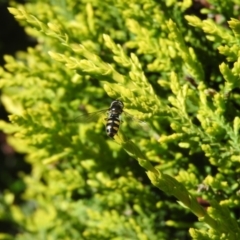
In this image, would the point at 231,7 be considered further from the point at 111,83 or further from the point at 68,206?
the point at 68,206

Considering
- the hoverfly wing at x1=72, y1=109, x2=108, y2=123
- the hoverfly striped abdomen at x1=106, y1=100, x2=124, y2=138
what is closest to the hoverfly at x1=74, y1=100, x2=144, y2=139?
the hoverfly striped abdomen at x1=106, y1=100, x2=124, y2=138

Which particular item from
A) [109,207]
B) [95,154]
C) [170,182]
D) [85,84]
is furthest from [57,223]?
[170,182]

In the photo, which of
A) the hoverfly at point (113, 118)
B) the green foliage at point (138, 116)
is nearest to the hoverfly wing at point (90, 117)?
the green foliage at point (138, 116)

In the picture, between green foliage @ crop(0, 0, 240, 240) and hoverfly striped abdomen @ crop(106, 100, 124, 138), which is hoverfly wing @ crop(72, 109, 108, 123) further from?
hoverfly striped abdomen @ crop(106, 100, 124, 138)

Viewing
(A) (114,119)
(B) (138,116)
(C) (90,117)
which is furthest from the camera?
(C) (90,117)

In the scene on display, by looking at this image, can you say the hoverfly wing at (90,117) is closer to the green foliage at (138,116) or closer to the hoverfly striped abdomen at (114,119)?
the green foliage at (138,116)

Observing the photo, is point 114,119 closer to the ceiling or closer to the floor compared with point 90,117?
closer to the ceiling

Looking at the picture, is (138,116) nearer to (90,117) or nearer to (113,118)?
(113,118)

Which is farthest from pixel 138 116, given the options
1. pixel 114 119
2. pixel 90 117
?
pixel 90 117
